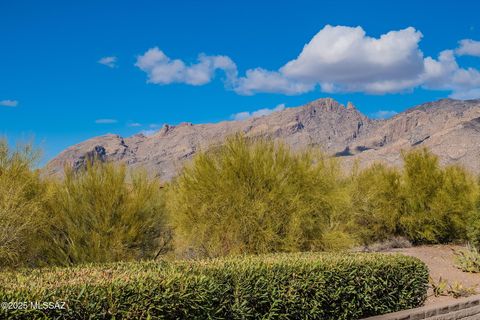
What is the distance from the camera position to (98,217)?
1330cm

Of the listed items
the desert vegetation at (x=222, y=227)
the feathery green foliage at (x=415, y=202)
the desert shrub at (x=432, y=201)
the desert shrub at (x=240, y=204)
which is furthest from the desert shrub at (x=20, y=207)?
the desert shrub at (x=432, y=201)

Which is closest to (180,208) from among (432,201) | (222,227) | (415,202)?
(222,227)

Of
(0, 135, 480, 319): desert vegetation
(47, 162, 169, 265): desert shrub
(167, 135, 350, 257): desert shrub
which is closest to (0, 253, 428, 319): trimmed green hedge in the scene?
(0, 135, 480, 319): desert vegetation

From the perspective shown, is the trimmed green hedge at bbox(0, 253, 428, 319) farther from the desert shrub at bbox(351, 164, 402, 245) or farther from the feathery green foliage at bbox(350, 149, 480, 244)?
the desert shrub at bbox(351, 164, 402, 245)

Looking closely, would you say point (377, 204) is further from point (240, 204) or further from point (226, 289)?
point (226, 289)

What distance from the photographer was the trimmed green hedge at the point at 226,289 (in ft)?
17.0

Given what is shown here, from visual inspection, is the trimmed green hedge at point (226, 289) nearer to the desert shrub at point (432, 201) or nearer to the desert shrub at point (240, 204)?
the desert shrub at point (240, 204)

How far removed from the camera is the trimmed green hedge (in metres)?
5.17

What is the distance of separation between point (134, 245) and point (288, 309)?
7452 millimetres

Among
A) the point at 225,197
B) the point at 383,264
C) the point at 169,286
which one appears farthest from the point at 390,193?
the point at 169,286

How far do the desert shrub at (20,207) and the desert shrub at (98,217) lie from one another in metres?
0.56

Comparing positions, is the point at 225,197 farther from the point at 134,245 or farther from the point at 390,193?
the point at 390,193

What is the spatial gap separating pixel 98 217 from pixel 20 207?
2.26m

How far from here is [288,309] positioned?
7.36 m
